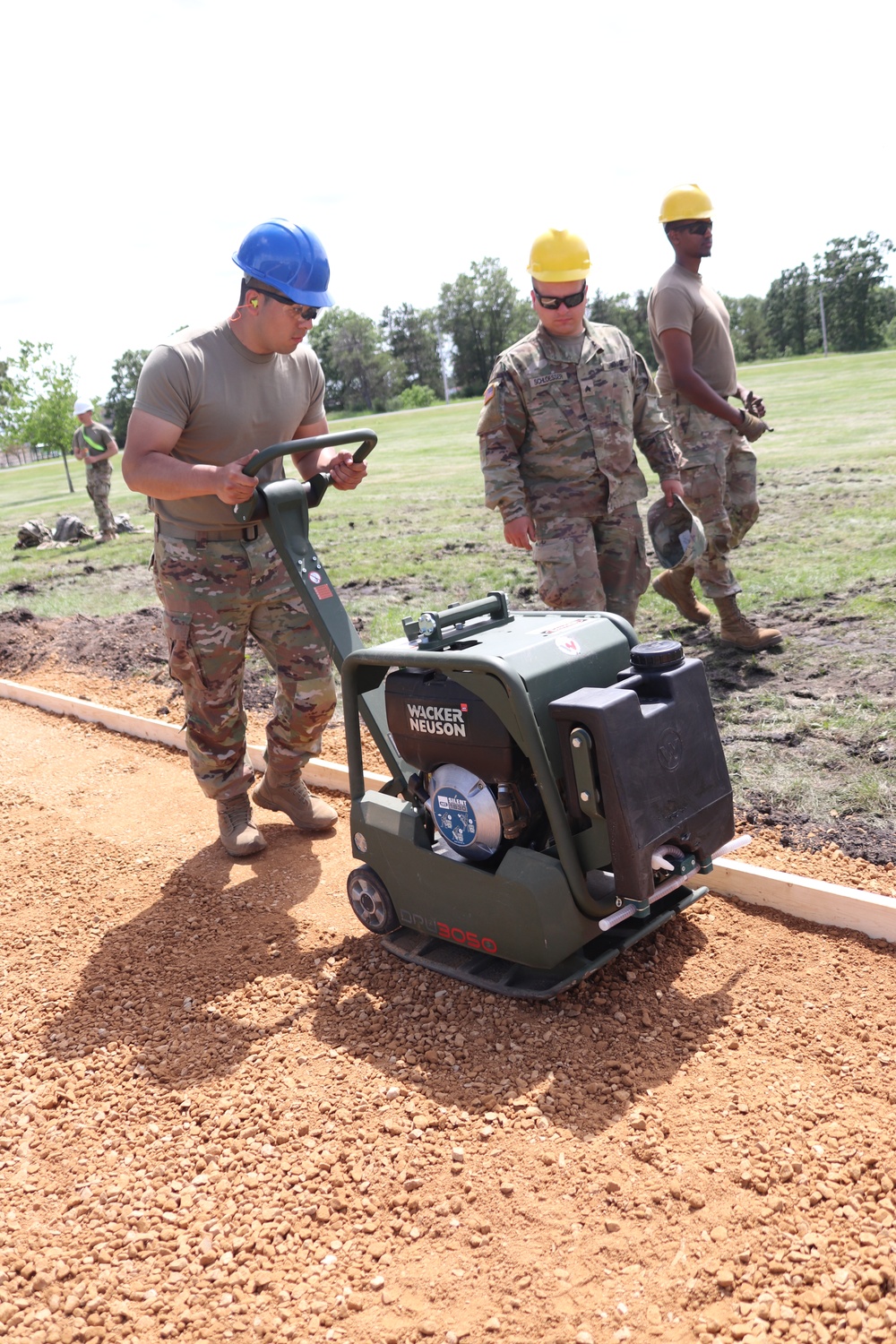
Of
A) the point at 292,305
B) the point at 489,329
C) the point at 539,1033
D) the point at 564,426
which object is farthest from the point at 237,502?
the point at 489,329

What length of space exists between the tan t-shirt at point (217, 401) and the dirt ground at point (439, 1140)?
1.60m

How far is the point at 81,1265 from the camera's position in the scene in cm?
235

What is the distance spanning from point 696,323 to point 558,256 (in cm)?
182

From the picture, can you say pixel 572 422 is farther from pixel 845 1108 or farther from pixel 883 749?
pixel 845 1108

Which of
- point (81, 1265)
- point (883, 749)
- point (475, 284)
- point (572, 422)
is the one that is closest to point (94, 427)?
point (572, 422)

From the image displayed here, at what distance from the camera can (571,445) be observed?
4.55 meters

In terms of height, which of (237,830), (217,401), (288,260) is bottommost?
(237,830)

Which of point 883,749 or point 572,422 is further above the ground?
point 572,422

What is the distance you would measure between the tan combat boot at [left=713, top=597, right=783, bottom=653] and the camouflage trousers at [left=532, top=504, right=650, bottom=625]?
4.01ft

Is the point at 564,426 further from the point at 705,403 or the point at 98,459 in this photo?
the point at 98,459

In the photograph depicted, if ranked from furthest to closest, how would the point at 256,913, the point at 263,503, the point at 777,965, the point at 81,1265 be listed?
the point at 256,913 < the point at 263,503 < the point at 777,965 < the point at 81,1265

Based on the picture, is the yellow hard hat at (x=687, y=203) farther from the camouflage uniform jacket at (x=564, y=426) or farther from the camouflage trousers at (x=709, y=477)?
the camouflage uniform jacket at (x=564, y=426)

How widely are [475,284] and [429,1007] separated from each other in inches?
2952

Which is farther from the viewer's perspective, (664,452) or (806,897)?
(664,452)
